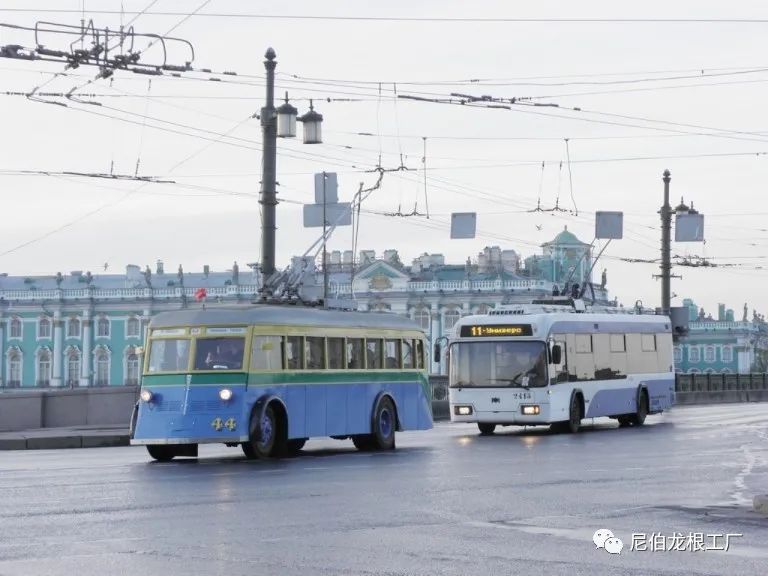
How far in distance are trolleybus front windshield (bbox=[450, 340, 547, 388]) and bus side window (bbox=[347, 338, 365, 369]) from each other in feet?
21.6

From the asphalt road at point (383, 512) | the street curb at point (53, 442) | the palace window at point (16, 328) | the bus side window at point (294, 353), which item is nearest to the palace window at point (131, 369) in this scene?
the palace window at point (16, 328)

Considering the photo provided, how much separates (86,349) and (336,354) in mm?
120216

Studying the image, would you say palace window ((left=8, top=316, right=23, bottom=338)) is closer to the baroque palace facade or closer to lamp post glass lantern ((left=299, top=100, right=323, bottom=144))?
the baroque palace facade

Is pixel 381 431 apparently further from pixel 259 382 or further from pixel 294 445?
pixel 259 382

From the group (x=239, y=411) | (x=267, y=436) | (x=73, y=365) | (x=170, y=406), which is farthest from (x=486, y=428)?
(x=73, y=365)

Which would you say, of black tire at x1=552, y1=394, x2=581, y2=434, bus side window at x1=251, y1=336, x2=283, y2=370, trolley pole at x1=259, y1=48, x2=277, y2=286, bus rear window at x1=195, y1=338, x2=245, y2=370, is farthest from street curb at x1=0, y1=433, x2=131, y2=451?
black tire at x1=552, y1=394, x2=581, y2=434

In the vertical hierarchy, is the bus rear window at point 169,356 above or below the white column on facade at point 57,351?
above

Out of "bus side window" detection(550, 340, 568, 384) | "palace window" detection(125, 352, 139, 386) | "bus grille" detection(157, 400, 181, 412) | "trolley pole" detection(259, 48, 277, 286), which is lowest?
"palace window" detection(125, 352, 139, 386)

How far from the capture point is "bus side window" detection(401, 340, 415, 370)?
2870cm

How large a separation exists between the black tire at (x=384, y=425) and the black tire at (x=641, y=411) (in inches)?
468

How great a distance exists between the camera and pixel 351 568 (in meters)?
10.6

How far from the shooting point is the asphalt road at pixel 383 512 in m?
10.9

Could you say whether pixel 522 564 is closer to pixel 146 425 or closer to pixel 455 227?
pixel 146 425

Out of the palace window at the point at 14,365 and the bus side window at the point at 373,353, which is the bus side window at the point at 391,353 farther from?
the palace window at the point at 14,365
